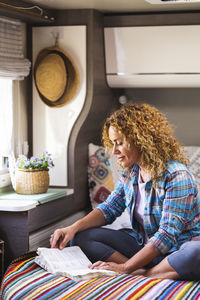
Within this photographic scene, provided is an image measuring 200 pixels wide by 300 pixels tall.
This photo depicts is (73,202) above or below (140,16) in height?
below

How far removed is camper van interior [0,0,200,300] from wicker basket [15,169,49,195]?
0.03m

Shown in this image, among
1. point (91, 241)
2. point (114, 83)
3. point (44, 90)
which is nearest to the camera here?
point (91, 241)

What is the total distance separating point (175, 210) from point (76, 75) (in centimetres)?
155

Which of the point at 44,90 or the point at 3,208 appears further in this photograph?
the point at 44,90

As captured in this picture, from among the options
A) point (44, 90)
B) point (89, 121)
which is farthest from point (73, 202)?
point (44, 90)

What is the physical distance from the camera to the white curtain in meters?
3.56

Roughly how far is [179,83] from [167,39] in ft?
1.18

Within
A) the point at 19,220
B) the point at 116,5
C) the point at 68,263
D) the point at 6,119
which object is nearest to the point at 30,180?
the point at 19,220

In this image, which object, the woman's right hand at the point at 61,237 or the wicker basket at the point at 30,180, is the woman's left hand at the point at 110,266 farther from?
the wicker basket at the point at 30,180

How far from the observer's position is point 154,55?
379 centimetres

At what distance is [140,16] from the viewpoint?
3.78m

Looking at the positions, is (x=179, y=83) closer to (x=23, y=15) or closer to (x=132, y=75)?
(x=132, y=75)

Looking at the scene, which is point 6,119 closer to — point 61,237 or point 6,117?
point 6,117

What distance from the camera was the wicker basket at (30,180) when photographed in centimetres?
331
